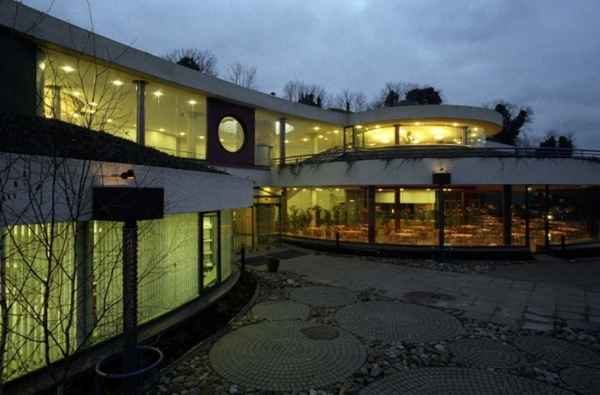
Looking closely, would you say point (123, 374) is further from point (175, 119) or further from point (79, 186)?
point (175, 119)

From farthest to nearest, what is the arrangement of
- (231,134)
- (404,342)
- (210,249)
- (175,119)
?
(175,119), (231,134), (210,249), (404,342)

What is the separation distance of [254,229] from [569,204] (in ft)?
56.3

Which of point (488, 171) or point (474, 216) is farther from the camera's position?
point (474, 216)

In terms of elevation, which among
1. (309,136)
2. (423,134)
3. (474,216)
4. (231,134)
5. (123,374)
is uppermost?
(309,136)

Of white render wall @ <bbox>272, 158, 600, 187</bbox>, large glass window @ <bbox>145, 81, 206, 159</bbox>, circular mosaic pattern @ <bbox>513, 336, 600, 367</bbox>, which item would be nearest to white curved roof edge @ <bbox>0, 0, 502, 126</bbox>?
large glass window @ <bbox>145, 81, 206, 159</bbox>

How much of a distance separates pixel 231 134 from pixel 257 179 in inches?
130

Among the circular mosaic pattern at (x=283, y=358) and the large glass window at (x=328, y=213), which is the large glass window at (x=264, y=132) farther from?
the circular mosaic pattern at (x=283, y=358)

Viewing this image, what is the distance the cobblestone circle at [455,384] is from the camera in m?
5.40

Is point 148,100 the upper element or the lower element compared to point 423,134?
upper

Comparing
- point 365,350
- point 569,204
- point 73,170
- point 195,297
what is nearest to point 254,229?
point 195,297

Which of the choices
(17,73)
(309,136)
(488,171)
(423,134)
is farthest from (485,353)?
(309,136)

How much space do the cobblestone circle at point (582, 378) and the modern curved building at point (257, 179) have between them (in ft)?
23.3

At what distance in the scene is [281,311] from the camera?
9086 mm

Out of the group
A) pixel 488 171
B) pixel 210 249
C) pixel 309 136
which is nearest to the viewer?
pixel 210 249
